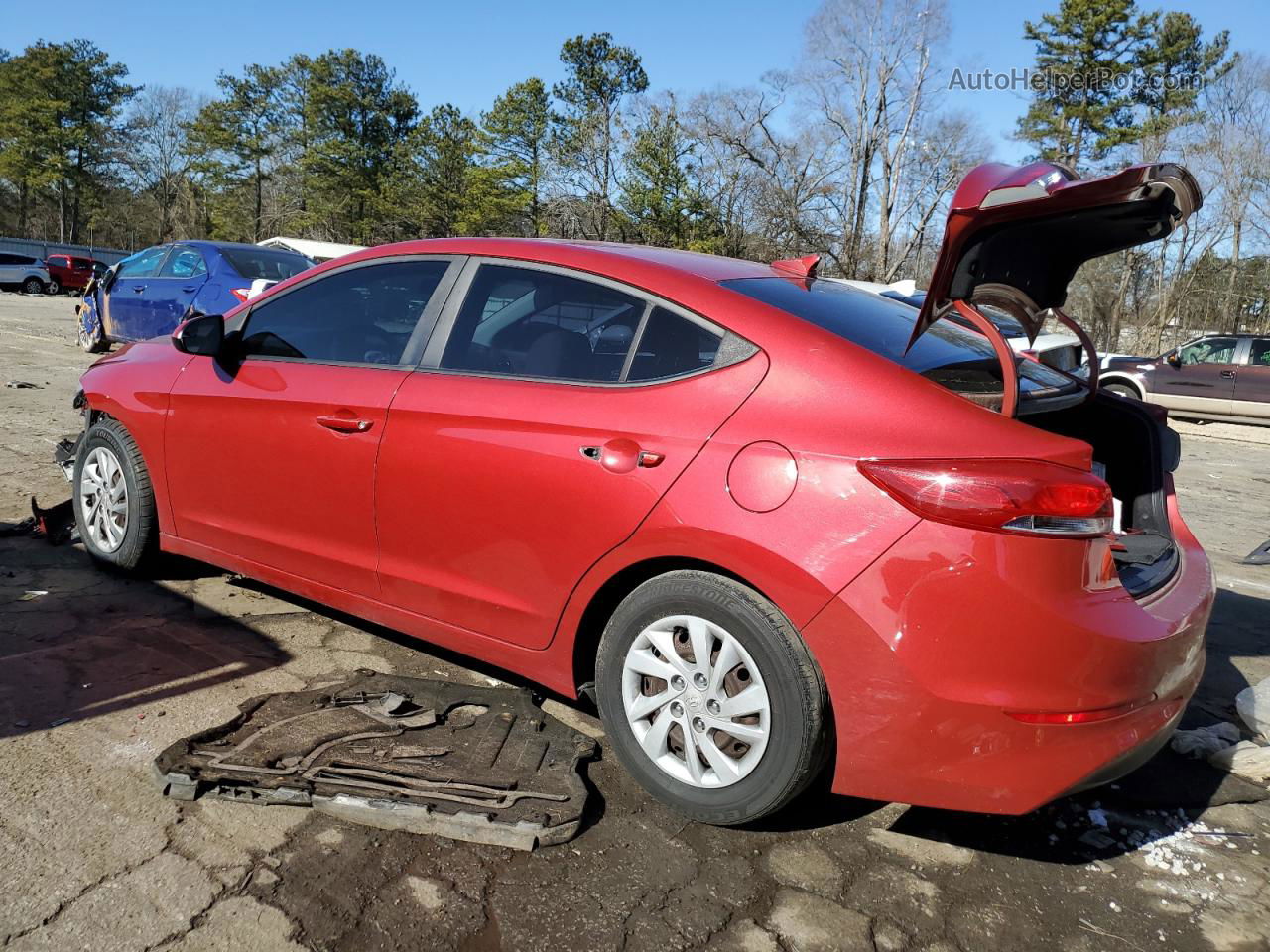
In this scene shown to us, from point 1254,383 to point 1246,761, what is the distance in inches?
651

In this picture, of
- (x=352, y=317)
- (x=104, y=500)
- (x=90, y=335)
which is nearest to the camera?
(x=352, y=317)

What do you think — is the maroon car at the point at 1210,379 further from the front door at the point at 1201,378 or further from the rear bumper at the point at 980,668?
the rear bumper at the point at 980,668

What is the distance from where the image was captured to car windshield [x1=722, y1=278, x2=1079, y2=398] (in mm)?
2580

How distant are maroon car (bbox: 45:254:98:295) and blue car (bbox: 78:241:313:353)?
2565 centimetres

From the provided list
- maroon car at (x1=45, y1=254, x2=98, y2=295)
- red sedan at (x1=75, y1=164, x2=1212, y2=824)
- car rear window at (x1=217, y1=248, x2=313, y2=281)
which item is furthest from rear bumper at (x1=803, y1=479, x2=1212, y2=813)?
maroon car at (x1=45, y1=254, x2=98, y2=295)

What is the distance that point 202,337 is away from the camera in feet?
12.3

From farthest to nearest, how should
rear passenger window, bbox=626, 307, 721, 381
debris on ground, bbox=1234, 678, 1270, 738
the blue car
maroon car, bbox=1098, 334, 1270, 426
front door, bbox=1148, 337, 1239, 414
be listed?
1. front door, bbox=1148, 337, 1239, 414
2. maroon car, bbox=1098, 334, 1270, 426
3. the blue car
4. debris on ground, bbox=1234, 678, 1270, 738
5. rear passenger window, bbox=626, 307, 721, 381

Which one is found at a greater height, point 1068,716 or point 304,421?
point 304,421

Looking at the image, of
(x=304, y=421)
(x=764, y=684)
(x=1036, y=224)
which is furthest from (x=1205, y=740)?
(x=304, y=421)

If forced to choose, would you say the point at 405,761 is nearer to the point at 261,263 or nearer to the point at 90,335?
the point at 261,263

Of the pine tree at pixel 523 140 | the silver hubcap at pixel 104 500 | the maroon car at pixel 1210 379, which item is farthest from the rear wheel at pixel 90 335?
the pine tree at pixel 523 140

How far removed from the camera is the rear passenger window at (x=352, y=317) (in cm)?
336

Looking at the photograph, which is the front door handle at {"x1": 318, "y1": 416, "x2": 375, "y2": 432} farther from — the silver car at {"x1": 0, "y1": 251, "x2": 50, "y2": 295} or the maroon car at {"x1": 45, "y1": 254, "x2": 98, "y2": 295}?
the silver car at {"x1": 0, "y1": 251, "x2": 50, "y2": 295}

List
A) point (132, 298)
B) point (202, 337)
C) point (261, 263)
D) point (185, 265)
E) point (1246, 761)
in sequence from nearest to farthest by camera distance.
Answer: point (1246, 761) < point (202, 337) < point (261, 263) < point (185, 265) < point (132, 298)
